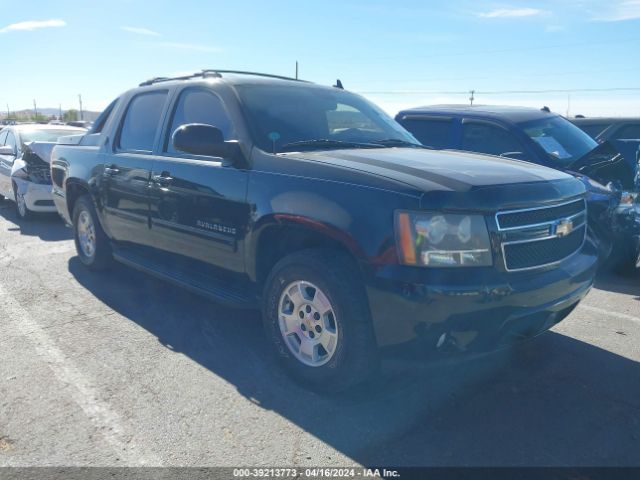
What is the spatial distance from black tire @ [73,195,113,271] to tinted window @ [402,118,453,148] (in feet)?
12.7

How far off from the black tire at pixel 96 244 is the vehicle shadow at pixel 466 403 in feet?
5.31

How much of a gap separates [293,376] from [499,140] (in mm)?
4266

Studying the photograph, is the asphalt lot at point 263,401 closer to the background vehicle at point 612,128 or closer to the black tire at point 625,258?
the black tire at point 625,258

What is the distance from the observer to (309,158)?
3590 mm

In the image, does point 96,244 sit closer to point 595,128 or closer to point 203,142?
point 203,142

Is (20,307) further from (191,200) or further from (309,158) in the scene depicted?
(309,158)

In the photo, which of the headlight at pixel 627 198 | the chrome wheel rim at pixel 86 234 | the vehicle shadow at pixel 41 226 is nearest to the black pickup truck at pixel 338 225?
the chrome wheel rim at pixel 86 234

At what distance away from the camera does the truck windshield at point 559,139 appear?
251 inches

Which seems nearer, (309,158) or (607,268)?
(309,158)

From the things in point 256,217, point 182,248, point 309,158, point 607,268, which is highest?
point 309,158

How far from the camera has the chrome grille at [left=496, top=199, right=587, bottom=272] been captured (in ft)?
10.1

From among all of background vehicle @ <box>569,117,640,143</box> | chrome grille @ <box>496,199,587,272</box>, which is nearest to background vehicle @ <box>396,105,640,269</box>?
chrome grille @ <box>496,199,587,272</box>

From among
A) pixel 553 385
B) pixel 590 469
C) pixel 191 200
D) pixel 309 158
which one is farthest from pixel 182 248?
pixel 590 469

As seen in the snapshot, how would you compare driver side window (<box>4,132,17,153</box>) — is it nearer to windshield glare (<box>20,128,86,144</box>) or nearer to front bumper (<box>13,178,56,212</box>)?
windshield glare (<box>20,128,86,144</box>)
